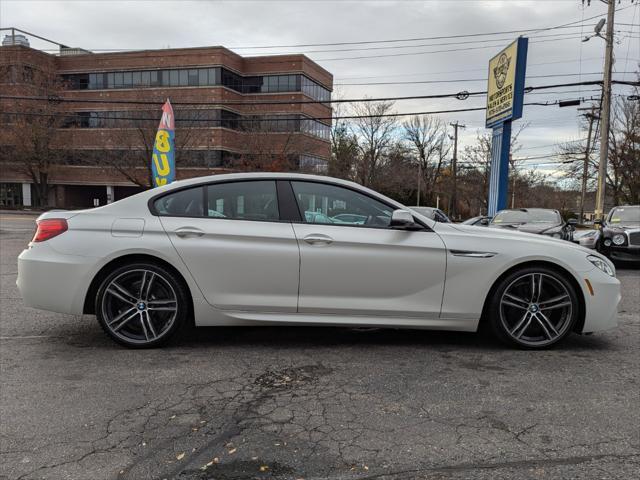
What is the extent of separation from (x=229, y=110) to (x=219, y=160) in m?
5.83

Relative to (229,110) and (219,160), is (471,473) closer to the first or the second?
(219,160)

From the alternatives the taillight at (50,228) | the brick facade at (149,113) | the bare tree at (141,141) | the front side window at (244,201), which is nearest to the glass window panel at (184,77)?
the brick facade at (149,113)

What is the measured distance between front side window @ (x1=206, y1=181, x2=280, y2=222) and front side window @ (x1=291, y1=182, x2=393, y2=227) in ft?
0.77

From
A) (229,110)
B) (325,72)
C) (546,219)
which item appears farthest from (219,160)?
(546,219)

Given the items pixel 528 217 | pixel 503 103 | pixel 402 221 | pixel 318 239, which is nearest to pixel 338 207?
pixel 318 239

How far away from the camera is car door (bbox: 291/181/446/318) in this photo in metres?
4.29

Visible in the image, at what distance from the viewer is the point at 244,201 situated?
14.7ft

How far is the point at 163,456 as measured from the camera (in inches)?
104

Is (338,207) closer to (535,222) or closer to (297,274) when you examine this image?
(297,274)

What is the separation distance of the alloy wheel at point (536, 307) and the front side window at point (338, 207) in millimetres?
1284

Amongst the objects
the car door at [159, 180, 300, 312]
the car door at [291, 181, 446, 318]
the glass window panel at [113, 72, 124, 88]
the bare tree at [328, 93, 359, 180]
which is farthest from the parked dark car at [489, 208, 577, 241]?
the glass window panel at [113, 72, 124, 88]

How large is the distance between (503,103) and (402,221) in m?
16.0

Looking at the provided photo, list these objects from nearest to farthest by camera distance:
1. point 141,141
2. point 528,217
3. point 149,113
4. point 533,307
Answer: point 533,307 < point 528,217 < point 149,113 < point 141,141

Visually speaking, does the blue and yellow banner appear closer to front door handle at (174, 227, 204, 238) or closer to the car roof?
the car roof
